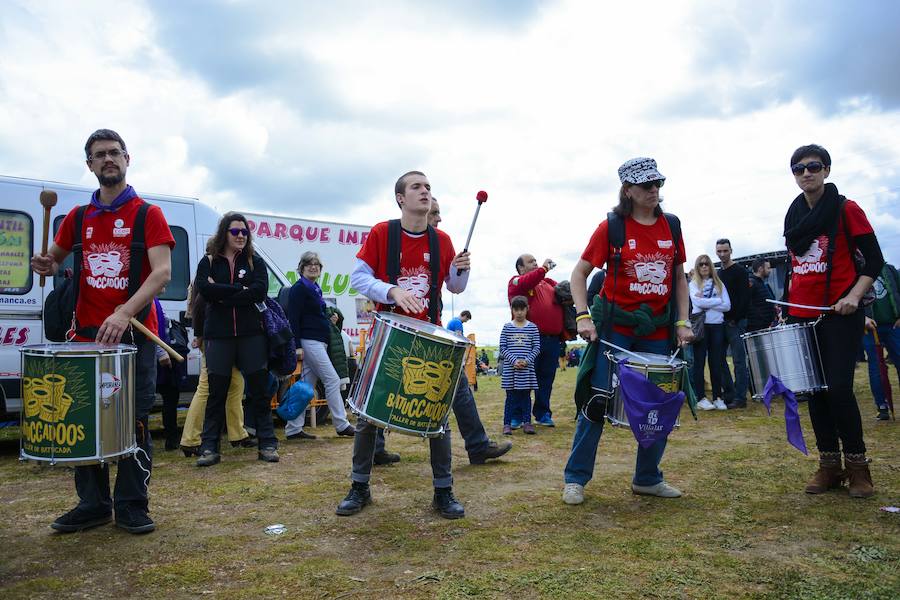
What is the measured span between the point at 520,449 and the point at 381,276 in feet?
9.70

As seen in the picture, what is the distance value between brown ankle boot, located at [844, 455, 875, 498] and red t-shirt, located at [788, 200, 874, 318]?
3.06ft

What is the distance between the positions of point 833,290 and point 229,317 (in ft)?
15.2

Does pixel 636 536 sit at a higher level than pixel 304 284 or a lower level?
lower

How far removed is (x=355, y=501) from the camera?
14.2ft

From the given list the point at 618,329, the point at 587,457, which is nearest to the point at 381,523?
the point at 587,457

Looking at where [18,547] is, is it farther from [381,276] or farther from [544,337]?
[544,337]

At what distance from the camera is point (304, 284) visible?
736cm

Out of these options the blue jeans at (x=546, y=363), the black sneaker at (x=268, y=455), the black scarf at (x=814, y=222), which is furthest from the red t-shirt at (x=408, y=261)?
the blue jeans at (x=546, y=363)

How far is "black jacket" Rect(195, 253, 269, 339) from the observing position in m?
6.08

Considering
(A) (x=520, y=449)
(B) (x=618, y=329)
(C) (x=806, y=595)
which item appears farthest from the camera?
(A) (x=520, y=449)

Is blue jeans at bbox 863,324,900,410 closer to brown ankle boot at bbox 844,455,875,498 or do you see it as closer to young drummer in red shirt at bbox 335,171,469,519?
brown ankle boot at bbox 844,455,875,498

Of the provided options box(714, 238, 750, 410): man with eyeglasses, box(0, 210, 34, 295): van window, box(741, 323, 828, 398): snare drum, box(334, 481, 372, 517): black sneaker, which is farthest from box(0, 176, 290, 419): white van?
box(714, 238, 750, 410): man with eyeglasses

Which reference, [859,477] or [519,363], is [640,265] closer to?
[859,477]

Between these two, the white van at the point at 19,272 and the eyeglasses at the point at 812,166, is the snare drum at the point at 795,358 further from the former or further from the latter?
the white van at the point at 19,272
